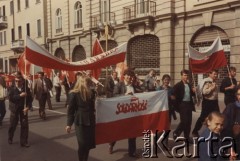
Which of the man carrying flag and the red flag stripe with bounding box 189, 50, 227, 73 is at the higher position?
the red flag stripe with bounding box 189, 50, 227, 73

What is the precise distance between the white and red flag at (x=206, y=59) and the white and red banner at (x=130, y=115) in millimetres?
1785

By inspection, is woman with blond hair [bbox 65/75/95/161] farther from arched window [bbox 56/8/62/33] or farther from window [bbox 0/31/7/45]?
window [bbox 0/31/7/45]

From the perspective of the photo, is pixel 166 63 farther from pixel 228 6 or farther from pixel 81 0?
pixel 81 0

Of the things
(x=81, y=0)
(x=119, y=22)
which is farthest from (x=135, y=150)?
(x=81, y=0)

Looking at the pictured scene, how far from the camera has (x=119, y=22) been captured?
23078 mm

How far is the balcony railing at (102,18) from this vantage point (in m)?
23.8

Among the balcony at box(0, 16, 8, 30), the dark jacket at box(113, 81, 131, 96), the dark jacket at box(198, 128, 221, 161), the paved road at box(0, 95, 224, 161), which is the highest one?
the balcony at box(0, 16, 8, 30)

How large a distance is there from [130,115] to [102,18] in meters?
19.1

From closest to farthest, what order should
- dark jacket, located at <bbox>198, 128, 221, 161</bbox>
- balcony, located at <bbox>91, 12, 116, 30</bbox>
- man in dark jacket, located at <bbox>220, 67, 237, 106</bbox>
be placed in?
1. dark jacket, located at <bbox>198, 128, 221, 161</bbox>
2. man in dark jacket, located at <bbox>220, 67, 237, 106</bbox>
3. balcony, located at <bbox>91, 12, 116, 30</bbox>

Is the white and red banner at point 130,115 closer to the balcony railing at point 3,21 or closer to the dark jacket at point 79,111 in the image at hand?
the dark jacket at point 79,111

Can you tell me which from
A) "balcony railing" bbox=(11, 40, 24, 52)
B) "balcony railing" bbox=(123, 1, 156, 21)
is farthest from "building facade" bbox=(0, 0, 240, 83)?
"balcony railing" bbox=(11, 40, 24, 52)

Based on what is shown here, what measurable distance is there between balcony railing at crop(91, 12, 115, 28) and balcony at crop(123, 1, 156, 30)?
1.67 m

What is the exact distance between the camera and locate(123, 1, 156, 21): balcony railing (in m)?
20.1

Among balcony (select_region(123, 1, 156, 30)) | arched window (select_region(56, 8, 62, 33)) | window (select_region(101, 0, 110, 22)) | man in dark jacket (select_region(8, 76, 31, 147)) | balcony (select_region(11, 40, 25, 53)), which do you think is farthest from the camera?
balcony (select_region(11, 40, 25, 53))
